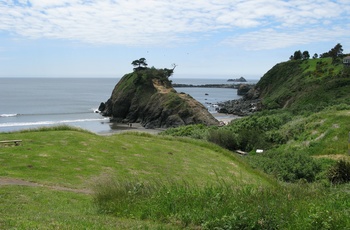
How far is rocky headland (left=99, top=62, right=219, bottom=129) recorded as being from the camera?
70.7 metres

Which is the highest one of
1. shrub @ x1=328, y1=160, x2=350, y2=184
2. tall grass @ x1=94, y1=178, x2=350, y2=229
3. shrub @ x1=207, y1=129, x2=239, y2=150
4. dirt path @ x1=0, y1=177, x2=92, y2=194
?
tall grass @ x1=94, y1=178, x2=350, y2=229

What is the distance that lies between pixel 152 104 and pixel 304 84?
41964mm

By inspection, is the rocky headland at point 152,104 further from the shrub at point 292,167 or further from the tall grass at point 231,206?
the tall grass at point 231,206

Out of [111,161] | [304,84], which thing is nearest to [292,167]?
[111,161]

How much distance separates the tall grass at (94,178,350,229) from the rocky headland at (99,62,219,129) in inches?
2303

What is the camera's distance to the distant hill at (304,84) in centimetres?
6812

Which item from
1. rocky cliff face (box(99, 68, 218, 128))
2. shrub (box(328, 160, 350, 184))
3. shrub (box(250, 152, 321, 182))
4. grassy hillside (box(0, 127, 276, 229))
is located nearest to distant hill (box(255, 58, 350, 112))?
rocky cliff face (box(99, 68, 218, 128))

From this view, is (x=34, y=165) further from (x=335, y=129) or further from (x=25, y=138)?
(x=335, y=129)

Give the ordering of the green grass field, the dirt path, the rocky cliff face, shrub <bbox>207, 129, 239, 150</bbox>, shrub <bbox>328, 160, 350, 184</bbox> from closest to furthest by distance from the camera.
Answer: the green grass field
the dirt path
shrub <bbox>328, 160, 350, 184</bbox>
shrub <bbox>207, 129, 239, 150</bbox>
the rocky cliff face

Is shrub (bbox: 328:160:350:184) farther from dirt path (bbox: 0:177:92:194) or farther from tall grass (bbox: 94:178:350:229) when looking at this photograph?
dirt path (bbox: 0:177:92:194)

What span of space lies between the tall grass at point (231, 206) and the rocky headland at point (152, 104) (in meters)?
58.5

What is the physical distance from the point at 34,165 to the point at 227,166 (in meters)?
11.2

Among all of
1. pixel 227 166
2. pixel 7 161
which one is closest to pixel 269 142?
pixel 227 166

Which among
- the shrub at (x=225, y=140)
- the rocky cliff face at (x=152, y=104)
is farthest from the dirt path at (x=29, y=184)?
the rocky cliff face at (x=152, y=104)
